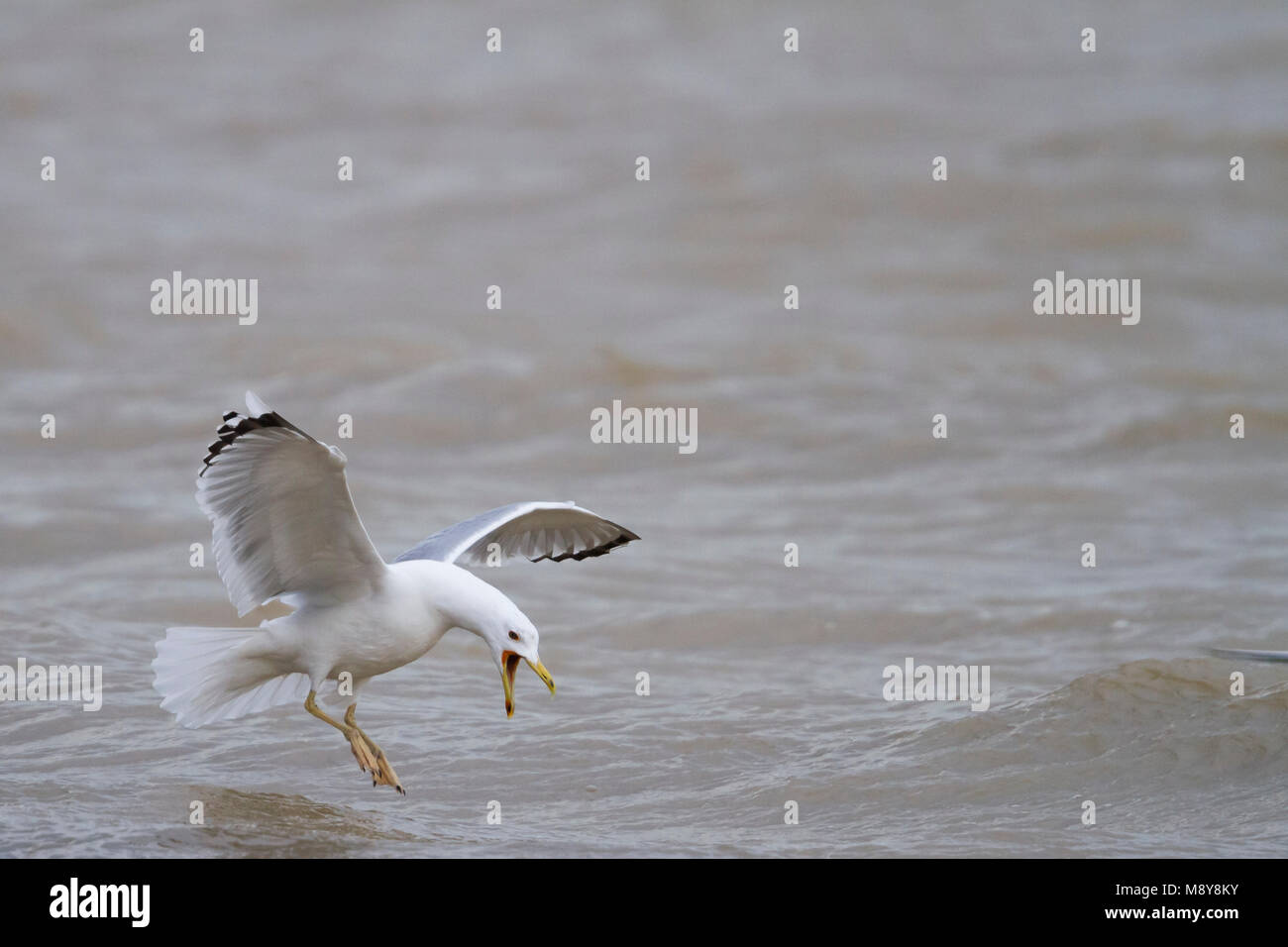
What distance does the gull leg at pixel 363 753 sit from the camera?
6.07m

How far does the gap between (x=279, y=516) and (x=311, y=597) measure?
0.49m

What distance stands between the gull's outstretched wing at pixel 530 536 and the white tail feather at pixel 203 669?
665 millimetres

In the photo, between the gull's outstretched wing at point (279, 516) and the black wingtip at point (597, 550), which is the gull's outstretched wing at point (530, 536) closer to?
the black wingtip at point (597, 550)

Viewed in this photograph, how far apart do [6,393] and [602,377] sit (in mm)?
4693

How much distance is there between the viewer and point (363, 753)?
20.0ft

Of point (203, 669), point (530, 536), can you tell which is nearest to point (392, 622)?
point (203, 669)

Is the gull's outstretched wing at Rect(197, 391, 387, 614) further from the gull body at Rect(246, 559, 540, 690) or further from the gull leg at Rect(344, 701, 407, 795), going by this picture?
the gull leg at Rect(344, 701, 407, 795)

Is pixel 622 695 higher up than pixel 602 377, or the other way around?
pixel 602 377

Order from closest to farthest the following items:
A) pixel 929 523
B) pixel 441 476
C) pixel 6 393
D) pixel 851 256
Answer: pixel 929 523
pixel 441 476
pixel 6 393
pixel 851 256

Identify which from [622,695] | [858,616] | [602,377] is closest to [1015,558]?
[858,616]

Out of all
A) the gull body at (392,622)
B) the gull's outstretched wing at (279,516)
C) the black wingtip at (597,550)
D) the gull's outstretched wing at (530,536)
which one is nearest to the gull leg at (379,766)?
the gull body at (392,622)

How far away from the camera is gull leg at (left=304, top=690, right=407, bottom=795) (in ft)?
19.9

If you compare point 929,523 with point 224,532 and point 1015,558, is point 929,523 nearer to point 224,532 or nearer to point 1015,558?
point 1015,558

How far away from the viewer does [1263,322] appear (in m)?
14.9
